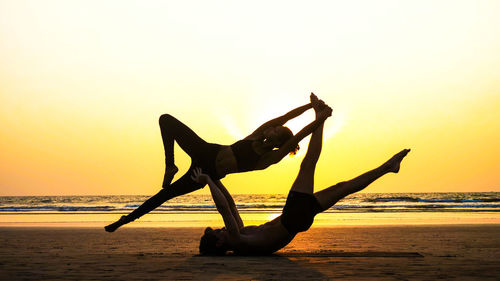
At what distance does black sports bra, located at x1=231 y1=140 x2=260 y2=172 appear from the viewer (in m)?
6.68

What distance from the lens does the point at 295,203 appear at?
6.49m

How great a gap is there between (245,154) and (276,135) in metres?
0.46

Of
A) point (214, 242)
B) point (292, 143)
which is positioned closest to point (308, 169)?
point (292, 143)

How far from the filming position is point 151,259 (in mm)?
6895

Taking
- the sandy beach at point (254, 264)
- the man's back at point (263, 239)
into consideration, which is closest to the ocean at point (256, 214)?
the sandy beach at point (254, 264)

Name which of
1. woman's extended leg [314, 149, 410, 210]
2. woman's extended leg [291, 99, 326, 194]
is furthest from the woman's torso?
woman's extended leg [314, 149, 410, 210]

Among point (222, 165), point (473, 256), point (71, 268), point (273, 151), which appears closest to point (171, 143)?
point (222, 165)

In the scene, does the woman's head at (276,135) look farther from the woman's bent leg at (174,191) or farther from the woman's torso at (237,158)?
the woman's bent leg at (174,191)

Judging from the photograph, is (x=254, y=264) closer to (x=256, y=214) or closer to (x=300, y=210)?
(x=300, y=210)

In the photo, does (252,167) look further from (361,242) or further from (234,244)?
(361,242)

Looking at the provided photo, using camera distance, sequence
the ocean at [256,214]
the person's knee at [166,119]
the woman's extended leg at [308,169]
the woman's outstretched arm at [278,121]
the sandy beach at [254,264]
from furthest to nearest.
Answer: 1. the ocean at [256,214]
2. the person's knee at [166,119]
3. the woman's outstretched arm at [278,121]
4. the woman's extended leg at [308,169]
5. the sandy beach at [254,264]

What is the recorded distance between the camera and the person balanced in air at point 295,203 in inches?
252

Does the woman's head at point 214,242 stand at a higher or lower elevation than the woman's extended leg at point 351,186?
lower

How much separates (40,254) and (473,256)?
5.96 metres
